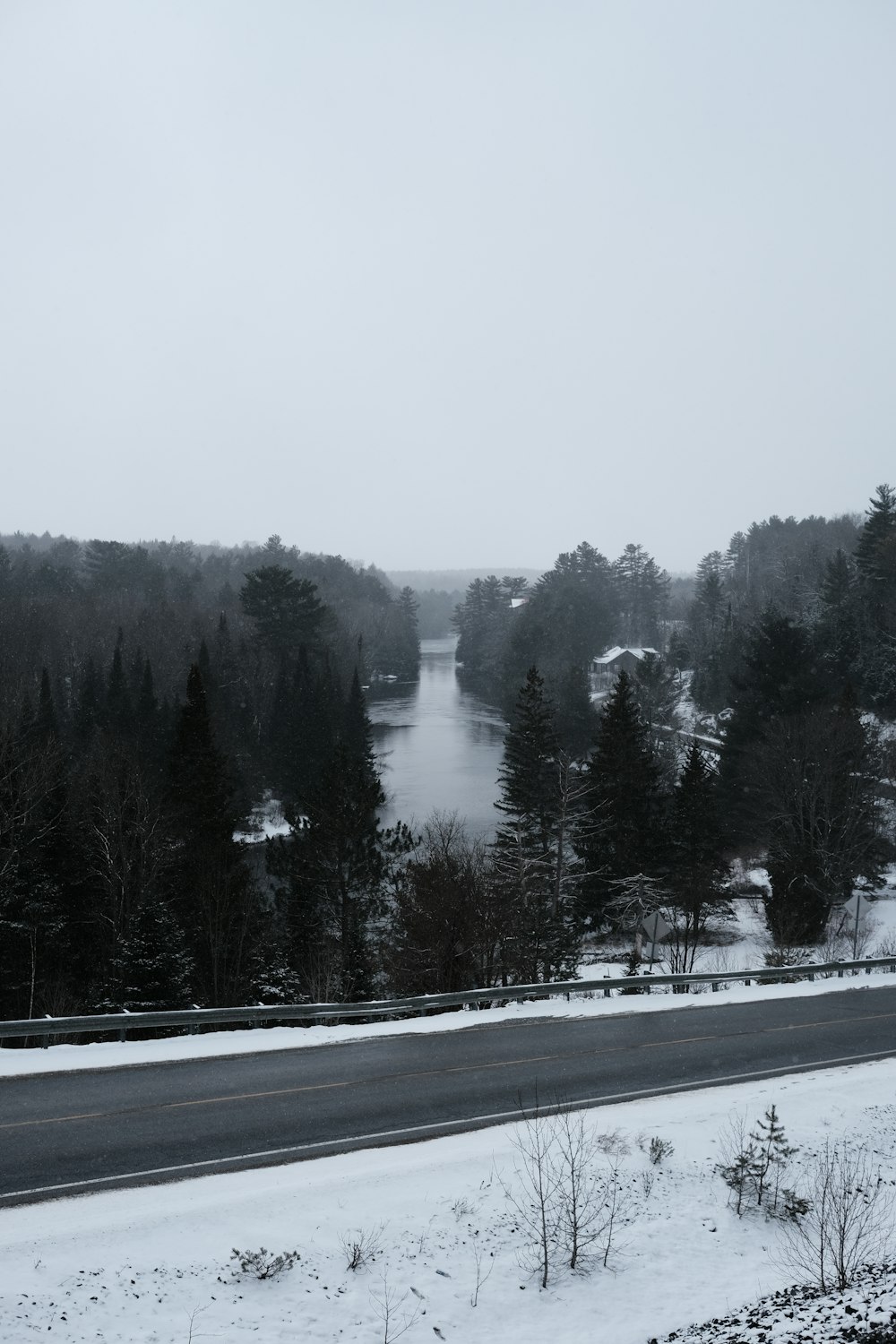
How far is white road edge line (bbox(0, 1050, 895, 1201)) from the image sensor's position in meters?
10.9

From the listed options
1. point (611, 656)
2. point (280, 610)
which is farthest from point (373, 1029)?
point (611, 656)

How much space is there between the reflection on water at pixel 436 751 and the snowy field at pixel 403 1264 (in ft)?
129

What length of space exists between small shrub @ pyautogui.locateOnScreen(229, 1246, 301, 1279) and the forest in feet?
44.6

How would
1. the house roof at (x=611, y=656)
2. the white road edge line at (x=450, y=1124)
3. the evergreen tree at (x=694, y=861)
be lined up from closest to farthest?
1. the white road edge line at (x=450, y=1124)
2. the evergreen tree at (x=694, y=861)
3. the house roof at (x=611, y=656)

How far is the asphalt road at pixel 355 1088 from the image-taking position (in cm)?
1175

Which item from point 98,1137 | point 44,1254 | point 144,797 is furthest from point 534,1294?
point 144,797

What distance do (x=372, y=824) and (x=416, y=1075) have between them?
1860 cm

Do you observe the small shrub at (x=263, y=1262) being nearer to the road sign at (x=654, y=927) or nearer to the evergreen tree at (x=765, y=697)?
the road sign at (x=654, y=927)

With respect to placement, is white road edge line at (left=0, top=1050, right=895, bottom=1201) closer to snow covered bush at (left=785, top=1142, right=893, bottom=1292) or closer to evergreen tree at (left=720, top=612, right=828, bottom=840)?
snow covered bush at (left=785, top=1142, right=893, bottom=1292)

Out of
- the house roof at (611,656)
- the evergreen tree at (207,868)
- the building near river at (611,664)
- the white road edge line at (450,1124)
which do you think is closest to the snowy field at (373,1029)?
the white road edge line at (450,1124)

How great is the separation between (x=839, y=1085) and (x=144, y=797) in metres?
23.0

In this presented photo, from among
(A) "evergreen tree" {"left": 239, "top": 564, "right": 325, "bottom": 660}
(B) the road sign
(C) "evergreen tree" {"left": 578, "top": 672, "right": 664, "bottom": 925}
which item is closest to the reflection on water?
(C) "evergreen tree" {"left": 578, "top": 672, "right": 664, "bottom": 925}

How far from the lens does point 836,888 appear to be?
38.6 m

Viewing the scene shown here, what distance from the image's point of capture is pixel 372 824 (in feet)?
111
